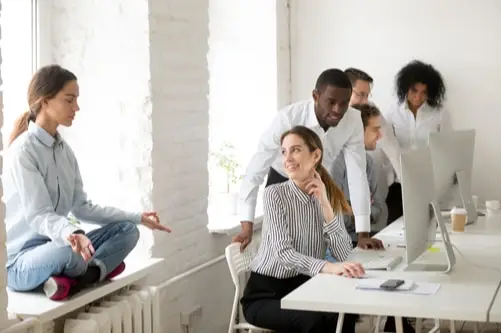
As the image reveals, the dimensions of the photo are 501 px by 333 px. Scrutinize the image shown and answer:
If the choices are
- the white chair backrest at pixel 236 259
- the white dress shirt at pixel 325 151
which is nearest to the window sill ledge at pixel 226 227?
the white dress shirt at pixel 325 151

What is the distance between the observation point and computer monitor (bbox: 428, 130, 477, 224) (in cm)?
382

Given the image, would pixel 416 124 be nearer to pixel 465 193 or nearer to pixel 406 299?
pixel 465 193

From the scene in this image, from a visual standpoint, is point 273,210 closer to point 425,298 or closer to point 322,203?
point 322,203

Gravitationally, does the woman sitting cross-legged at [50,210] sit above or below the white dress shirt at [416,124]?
below

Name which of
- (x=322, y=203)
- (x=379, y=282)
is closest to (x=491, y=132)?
(x=322, y=203)

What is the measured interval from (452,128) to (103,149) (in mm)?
2717

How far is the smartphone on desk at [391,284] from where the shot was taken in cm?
273

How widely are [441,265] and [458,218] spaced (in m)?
0.86

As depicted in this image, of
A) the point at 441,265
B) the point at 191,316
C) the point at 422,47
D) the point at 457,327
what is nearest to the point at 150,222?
the point at 191,316

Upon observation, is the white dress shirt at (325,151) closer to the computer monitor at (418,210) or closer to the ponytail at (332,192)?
the ponytail at (332,192)

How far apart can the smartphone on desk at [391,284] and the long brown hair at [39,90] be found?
1388mm

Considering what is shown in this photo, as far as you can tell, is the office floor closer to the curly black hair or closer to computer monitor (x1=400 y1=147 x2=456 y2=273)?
the curly black hair

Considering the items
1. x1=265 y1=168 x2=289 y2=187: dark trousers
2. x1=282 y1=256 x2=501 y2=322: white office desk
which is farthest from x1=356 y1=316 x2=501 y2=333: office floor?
x1=282 y1=256 x2=501 y2=322: white office desk

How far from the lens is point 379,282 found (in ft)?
9.29
